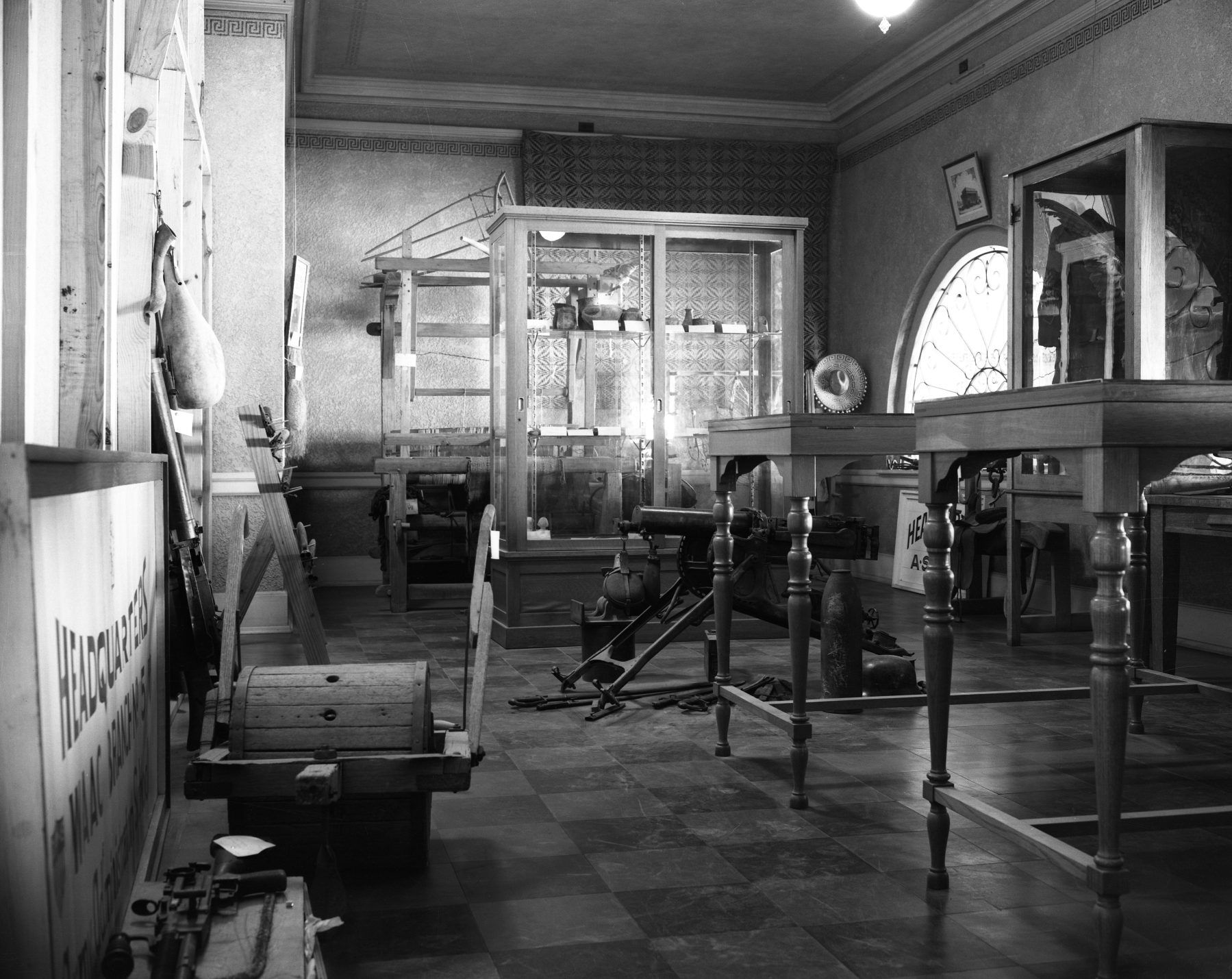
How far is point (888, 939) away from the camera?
2512 mm

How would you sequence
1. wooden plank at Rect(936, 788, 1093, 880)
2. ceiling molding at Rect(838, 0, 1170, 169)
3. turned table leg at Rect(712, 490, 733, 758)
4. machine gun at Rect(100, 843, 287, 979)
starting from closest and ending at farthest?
machine gun at Rect(100, 843, 287, 979), wooden plank at Rect(936, 788, 1093, 880), turned table leg at Rect(712, 490, 733, 758), ceiling molding at Rect(838, 0, 1170, 169)

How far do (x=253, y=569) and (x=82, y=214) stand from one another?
2.02 metres

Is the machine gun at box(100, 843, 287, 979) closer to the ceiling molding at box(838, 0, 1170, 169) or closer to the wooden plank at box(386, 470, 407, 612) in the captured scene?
the wooden plank at box(386, 470, 407, 612)

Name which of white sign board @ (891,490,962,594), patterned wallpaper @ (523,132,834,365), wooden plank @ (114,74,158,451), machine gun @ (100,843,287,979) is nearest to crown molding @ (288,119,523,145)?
patterned wallpaper @ (523,132,834,365)

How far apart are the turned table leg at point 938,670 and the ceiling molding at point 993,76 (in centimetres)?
565

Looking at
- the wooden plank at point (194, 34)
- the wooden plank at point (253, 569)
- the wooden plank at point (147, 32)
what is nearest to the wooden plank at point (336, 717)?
the wooden plank at point (253, 569)

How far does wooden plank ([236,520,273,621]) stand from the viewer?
4.21 metres

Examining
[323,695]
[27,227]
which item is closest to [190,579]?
[323,695]

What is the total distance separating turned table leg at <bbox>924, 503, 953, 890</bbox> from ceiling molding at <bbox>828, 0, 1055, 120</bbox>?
6.46m

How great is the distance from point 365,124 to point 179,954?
9.71 m

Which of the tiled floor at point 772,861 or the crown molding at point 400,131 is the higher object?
the crown molding at point 400,131

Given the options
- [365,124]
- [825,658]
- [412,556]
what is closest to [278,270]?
[412,556]

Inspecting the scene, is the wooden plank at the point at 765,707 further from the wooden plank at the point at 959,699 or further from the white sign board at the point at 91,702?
the white sign board at the point at 91,702

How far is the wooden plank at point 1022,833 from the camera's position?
229 cm
